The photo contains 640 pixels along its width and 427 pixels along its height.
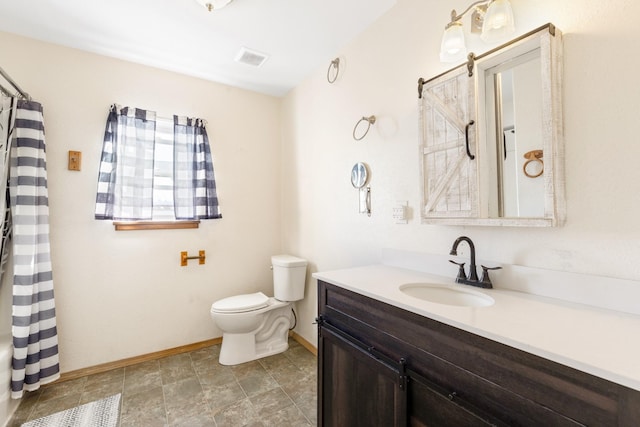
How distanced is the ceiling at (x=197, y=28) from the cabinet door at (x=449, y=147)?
0.77 metres

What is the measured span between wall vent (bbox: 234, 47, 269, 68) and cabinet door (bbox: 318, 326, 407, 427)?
2.02 metres

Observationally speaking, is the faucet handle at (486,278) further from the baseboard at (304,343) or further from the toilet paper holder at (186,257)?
the toilet paper holder at (186,257)

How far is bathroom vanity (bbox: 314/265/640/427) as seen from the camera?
625 mm

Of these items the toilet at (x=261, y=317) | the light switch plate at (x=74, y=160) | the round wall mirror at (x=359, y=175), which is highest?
the light switch plate at (x=74, y=160)

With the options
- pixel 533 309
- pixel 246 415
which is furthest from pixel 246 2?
pixel 246 415

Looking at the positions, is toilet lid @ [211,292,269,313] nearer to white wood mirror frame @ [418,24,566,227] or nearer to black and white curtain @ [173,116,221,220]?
black and white curtain @ [173,116,221,220]

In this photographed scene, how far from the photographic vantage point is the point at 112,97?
88.2 inches

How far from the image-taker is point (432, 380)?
0.94 metres

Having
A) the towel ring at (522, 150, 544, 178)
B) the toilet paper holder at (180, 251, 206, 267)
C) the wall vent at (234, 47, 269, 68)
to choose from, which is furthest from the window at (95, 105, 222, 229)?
the towel ring at (522, 150, 544, 178)

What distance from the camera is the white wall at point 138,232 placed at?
2064 millimetres

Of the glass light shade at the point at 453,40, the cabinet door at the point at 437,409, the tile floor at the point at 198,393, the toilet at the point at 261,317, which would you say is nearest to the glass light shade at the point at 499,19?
the glass light shade at the point at 453,40

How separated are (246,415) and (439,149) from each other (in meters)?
1.84

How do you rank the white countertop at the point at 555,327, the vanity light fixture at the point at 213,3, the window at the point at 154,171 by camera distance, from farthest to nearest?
1. the window at the point at 154,171
2. the vanity light fixture at the point at 213,3
3. the white countertop at the point at 555,327

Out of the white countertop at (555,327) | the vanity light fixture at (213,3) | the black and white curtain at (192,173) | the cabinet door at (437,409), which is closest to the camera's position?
the white countertop at (555,327)
